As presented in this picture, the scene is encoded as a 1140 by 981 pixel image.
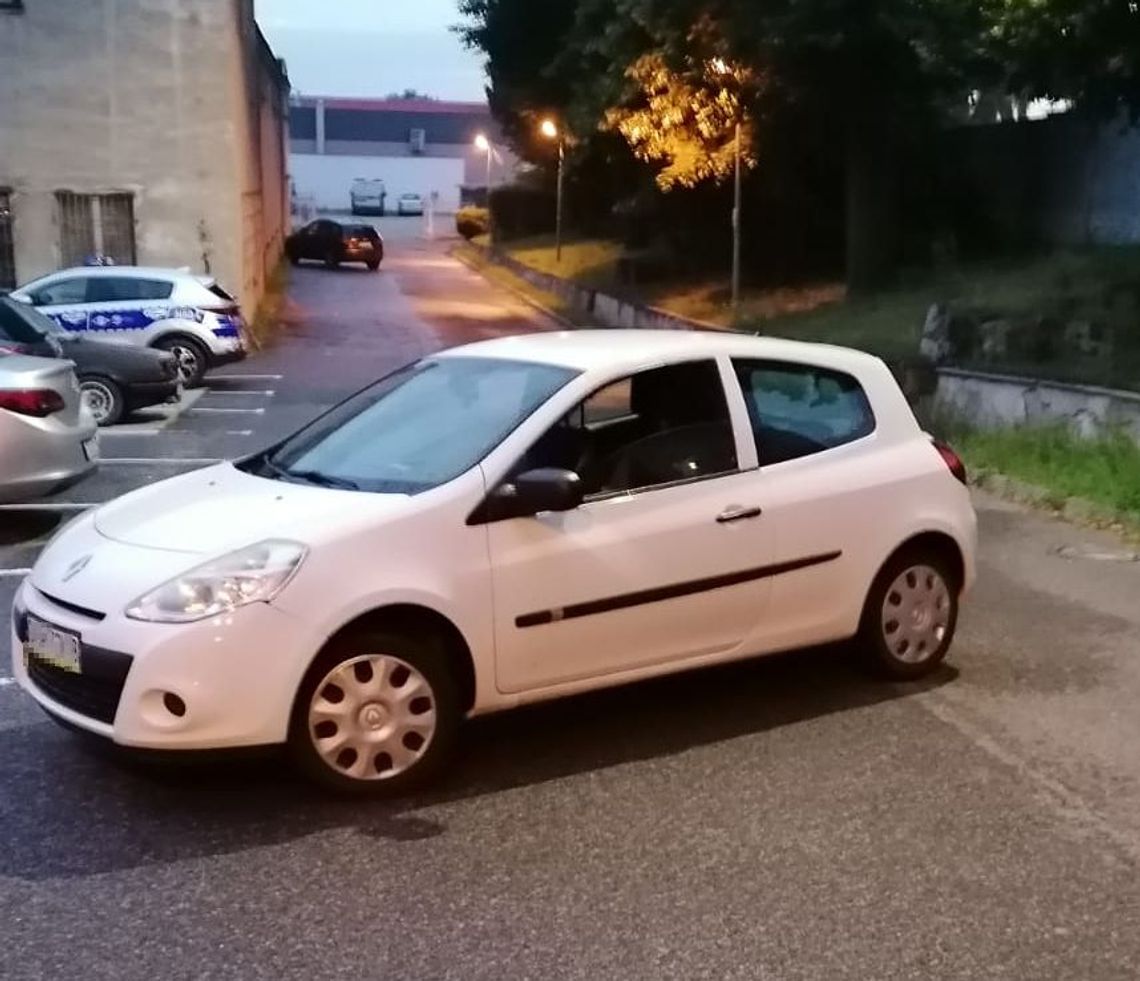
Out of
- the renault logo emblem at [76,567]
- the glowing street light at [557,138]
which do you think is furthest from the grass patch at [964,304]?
the renault logo emblem at [76,567]

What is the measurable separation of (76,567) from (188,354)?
14.5 meters

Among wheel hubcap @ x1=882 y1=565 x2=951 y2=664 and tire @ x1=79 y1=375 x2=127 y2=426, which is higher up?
wheel hubcap @ x1=882 y1=565 x2=951 y2=664

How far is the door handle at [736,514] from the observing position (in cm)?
605

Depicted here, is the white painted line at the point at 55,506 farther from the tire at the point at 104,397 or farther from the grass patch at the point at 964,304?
the grass patch at the point at 964,304

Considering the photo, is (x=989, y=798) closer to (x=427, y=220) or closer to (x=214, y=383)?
(x=214, y=383)

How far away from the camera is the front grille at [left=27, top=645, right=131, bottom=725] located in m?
5.09

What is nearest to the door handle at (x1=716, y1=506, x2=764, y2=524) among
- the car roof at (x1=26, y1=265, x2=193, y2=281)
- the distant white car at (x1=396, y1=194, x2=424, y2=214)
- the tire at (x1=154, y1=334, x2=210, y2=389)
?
the tire at (x1=154, y1=334, x2=210, y2=389)

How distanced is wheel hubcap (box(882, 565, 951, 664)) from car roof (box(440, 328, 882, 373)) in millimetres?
961

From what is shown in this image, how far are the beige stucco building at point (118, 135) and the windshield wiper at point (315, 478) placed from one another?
18.8 meters

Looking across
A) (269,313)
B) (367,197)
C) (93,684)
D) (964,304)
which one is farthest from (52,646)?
(367,197)

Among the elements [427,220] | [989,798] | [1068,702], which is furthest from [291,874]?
[427,220]

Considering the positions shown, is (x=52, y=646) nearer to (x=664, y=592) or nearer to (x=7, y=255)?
(x=664, y=592)

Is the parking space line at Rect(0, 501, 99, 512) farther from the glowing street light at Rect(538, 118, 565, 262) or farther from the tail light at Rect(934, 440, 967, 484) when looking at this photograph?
the glowing street light at Rect(538, 118, 565, 262)

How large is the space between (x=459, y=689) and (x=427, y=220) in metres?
77.1
